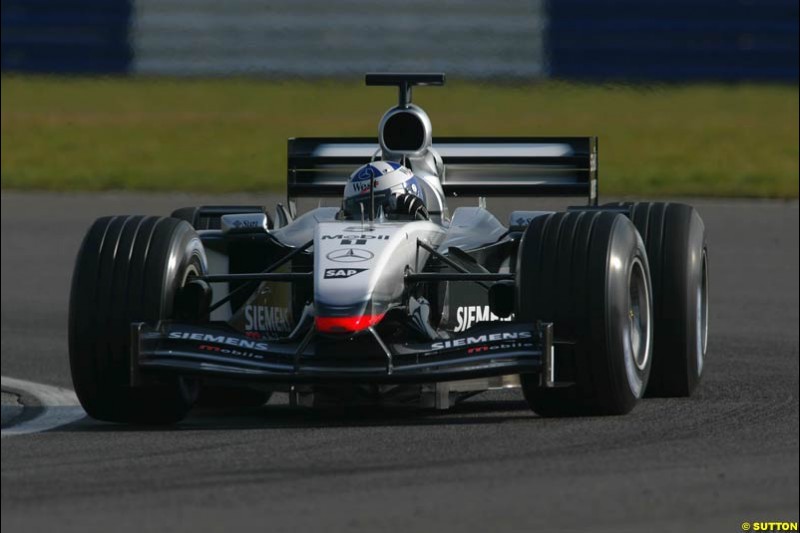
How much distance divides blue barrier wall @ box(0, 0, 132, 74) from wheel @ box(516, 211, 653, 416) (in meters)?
16.5

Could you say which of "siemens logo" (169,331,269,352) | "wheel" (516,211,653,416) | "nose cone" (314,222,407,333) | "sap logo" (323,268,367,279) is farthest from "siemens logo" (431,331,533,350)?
"siemens logo" (169,331,269,352)

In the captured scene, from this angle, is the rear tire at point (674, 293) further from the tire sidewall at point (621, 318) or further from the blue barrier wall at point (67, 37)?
the blue barrier wall at point (67, 37)

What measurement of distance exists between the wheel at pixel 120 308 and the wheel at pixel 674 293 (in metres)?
2.22

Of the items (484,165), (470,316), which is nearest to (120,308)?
(470,316)

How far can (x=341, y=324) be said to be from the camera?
7668 millimetres

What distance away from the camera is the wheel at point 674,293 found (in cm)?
867

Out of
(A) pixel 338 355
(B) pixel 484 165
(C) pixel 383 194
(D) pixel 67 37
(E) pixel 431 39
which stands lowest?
(A) pixel 338 355

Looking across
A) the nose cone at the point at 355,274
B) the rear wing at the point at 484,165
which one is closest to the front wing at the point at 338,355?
the nose cone at the point at 355,274

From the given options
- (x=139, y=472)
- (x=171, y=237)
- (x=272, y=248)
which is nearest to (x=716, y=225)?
(x=272, y=248)

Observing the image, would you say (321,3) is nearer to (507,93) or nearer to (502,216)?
(507,93)

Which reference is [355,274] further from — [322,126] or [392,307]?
[322,126]

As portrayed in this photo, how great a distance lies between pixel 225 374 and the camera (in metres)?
7.66

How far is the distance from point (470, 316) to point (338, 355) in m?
1.07

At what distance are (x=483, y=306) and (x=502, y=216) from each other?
8433 millimetres
